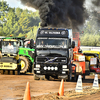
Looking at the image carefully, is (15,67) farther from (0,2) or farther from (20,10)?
(20,10)

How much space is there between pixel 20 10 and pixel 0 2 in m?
19.9

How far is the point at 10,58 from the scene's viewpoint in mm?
18672

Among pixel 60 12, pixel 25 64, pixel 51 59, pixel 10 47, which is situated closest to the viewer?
pixel 51 59

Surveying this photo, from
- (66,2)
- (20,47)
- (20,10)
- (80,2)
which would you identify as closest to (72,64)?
(20,47)

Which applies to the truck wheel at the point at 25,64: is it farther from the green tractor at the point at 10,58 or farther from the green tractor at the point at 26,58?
the green tractor at the point at 10,58

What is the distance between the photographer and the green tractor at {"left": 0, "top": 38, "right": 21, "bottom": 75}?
18.6 m

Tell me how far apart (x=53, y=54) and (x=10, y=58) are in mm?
4009

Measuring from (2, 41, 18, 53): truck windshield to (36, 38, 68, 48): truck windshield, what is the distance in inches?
147

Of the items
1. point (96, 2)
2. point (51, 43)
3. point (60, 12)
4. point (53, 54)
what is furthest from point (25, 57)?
point (96, 2)

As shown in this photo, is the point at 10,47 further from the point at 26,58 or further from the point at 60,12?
the point at 60,12

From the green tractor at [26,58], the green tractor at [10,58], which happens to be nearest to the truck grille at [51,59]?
the green tractor at [10,58]

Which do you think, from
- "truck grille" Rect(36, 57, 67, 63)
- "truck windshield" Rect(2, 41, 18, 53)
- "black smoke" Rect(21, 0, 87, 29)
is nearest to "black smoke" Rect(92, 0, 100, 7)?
"black smoke" Rect(21, 0, 87, 29)

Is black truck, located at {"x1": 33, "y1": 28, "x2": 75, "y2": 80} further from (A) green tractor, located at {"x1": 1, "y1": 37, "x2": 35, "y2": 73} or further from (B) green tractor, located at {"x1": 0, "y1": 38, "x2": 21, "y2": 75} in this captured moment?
(A) green tractor, located at {"x1": 1, "y1": 37, "x2": 35, "y2": 73}

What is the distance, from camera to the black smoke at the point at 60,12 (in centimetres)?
3070
